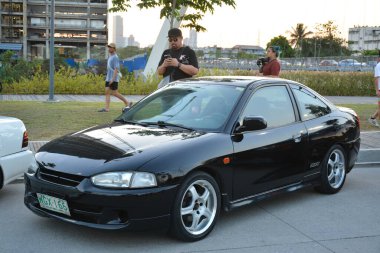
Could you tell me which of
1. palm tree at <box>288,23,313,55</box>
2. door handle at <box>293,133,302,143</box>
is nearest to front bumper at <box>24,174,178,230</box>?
door handle at <box>293,133,302,143</box>

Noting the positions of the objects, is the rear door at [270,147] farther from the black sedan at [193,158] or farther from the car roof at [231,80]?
the car roof at [231,80]

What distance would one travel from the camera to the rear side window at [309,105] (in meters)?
6.22

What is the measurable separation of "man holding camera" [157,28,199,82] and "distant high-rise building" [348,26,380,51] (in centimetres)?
13787

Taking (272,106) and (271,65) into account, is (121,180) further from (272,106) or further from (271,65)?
(271,65)

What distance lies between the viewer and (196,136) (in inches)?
195

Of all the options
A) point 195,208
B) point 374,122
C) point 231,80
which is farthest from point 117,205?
point 374,122

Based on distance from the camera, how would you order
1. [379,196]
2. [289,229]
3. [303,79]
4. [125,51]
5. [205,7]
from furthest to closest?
[125,51]
[303,79]
[205,7]
[379,196]
[289,229]

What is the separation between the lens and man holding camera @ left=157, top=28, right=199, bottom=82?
8006 mm

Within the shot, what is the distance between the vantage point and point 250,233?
4.96 meters

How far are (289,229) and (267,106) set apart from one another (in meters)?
1.38

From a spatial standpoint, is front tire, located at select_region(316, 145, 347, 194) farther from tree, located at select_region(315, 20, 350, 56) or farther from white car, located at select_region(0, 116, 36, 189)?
tree, located at select_region(315, 20, 350, 56)

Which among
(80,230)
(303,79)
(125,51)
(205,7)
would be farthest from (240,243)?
(125,51)

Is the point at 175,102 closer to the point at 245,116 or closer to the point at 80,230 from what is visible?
the point at 245,116

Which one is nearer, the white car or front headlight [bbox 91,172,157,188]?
front headlight [bbox 91,172,157,188]
